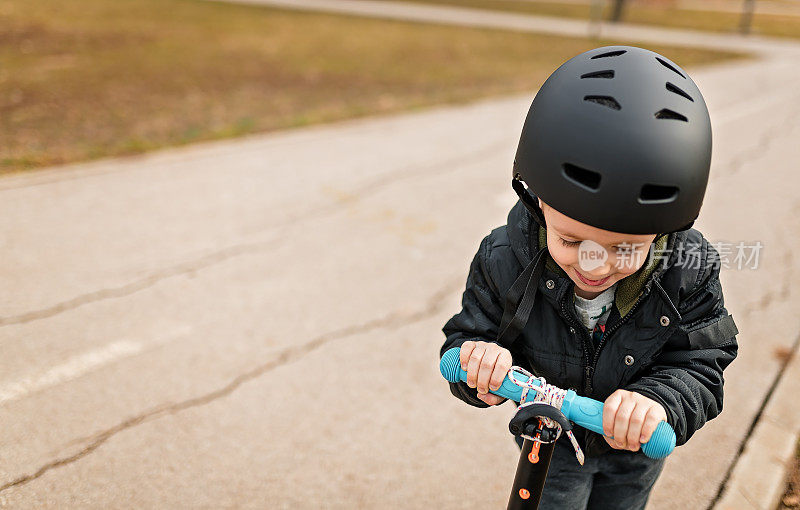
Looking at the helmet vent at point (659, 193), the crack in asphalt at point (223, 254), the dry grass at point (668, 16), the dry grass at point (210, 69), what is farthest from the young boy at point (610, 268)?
the dry grass at point (668, 16)

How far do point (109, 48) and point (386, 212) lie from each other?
7983 millimetres

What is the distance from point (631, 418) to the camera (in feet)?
4.53

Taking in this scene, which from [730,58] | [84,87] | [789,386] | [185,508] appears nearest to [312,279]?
[185,508]

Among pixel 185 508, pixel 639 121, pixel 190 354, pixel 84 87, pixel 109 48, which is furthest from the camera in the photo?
pixel 109 48

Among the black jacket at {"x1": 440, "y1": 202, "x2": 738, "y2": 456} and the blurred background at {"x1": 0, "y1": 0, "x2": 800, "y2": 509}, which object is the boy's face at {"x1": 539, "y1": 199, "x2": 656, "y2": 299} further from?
the blurred background at {"x1": 0, "y1": 0, "x2": 800, "y2": 509}

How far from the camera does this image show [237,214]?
5.11 metres

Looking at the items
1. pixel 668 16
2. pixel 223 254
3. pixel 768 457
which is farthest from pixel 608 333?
pixel 668 16

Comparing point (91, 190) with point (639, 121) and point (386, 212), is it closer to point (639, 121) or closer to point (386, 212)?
point (386, 212)

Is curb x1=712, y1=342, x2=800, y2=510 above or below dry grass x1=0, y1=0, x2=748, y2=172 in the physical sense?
above

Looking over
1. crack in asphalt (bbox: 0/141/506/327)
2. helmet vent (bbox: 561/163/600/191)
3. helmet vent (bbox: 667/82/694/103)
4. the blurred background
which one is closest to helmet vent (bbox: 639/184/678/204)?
helmet vent (bbox: 561/163/600/191)

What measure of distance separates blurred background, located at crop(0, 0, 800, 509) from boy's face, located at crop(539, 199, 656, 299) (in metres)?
1.51

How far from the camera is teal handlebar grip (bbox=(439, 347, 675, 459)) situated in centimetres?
137

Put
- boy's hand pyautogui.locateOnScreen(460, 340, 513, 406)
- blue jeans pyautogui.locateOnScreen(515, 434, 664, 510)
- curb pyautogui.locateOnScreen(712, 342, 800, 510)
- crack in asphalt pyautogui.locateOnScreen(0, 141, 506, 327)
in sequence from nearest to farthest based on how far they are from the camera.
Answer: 1. boy's hand pyautogui.locateOnScreen(460, 340, 513, 406)
2. blue jeans pyautogui.locateOnScreen(515, 434, 664, 510)
3. curb pyautogui.locateOnScreen(712, 342, 800, 510)
4. crack in asphalt pyautogui.locateOnScreen(0, 141, 506, 327)

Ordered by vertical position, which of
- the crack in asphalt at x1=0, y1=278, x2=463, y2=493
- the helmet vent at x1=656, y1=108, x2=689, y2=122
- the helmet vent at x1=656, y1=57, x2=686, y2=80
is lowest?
the crack in asphalt at x1=0, y1=278, x2=463, y2=493
